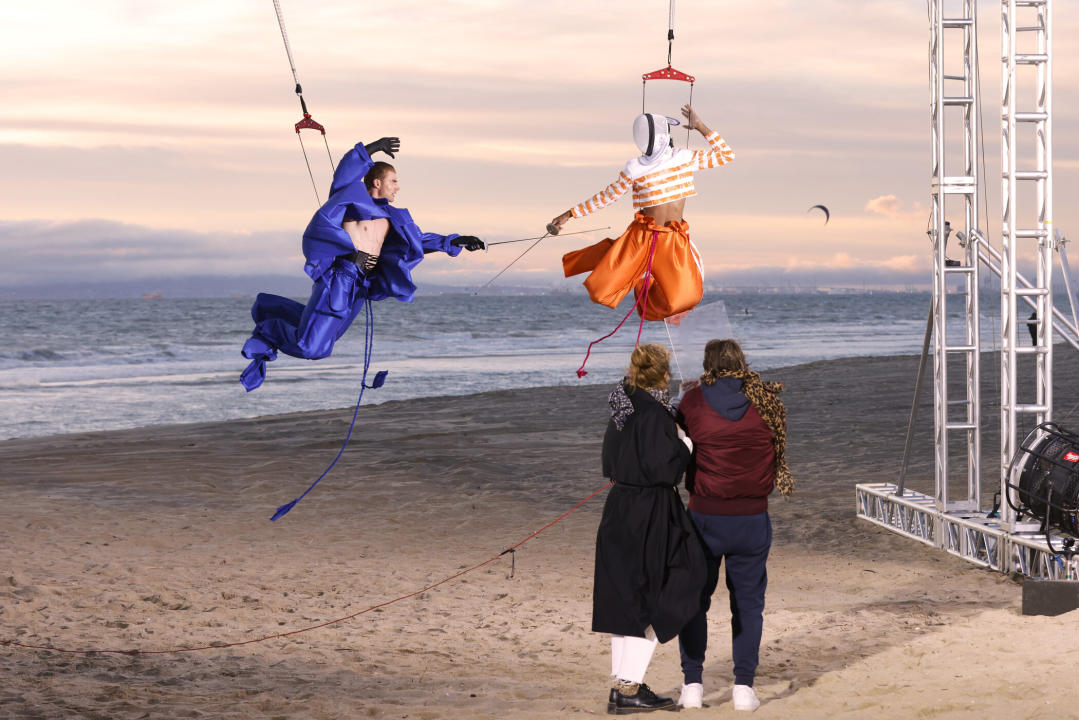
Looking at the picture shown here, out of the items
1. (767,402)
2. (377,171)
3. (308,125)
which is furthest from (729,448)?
(308,125)

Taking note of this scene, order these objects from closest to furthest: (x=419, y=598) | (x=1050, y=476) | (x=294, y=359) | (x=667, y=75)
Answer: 1. (x=667, y=75)
2. (x=1050, y=476)
3. (x=419, y=598)
4. (x=294, y=359)

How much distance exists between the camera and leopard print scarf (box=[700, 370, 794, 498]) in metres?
4.88

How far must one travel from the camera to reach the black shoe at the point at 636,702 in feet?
17.1

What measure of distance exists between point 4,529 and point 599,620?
7215mm

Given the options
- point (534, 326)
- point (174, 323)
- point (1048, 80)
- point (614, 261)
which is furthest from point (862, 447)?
point (174, 323)

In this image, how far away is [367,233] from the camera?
506cm

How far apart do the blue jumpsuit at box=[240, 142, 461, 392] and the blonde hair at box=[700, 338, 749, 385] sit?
48.9 inches

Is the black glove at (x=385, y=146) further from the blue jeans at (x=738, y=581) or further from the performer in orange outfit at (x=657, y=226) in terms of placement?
the blue jeans at (x=738, y=581)

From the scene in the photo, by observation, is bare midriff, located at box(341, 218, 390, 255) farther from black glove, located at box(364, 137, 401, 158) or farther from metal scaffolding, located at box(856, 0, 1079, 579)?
metal scaffolding, located at box(856, 0, 1079, 579)

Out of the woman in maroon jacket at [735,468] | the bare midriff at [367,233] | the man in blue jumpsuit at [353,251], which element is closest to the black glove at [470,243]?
the man in blue jumpsuit at [353,251]

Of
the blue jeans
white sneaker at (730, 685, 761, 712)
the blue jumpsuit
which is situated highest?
the blue jumpsuit

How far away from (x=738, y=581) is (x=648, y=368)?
109 centimetres

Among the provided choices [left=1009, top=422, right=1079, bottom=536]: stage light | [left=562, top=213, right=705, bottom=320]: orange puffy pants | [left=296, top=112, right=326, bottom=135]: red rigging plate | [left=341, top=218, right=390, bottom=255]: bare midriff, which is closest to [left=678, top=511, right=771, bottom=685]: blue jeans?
[left=562, top=213, right=705, bottom=320]: orange puffy pants

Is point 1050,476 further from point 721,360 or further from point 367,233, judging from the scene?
point 367,233
